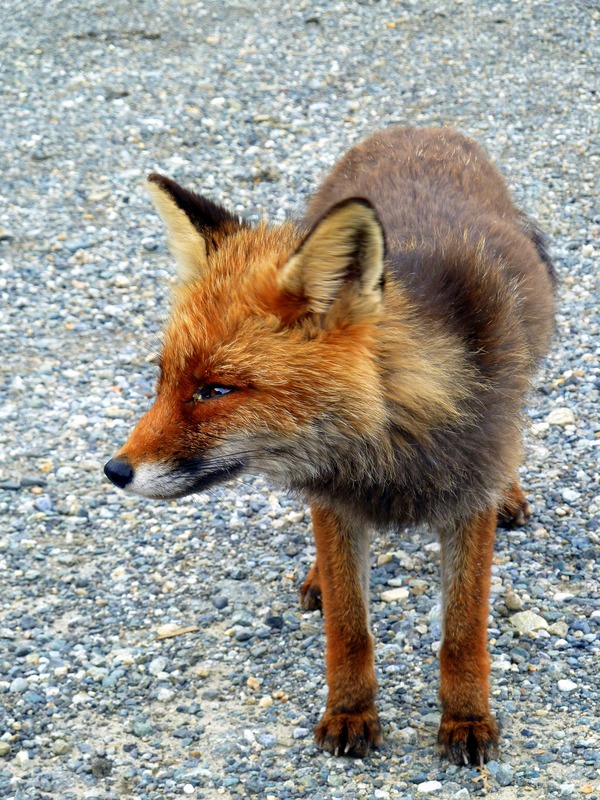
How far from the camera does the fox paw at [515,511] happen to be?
5684 mm

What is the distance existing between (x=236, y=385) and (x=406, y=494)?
92cm

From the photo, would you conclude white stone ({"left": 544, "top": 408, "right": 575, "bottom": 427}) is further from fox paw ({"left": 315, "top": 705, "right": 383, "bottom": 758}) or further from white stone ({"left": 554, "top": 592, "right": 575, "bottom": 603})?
fox paw ({"left": 315, "top": 705, "right": 383, "bottom": 758})

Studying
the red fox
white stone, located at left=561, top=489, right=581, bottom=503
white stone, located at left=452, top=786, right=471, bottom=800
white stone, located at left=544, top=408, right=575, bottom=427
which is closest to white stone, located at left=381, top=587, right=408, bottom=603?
the red fox

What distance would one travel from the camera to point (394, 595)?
5387mm

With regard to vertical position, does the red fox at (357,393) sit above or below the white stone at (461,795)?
above

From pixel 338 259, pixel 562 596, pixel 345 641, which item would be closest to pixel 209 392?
pixel 338 259

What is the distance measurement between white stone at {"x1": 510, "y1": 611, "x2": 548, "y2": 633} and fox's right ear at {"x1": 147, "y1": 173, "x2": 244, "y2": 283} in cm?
249

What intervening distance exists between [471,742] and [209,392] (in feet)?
6.44

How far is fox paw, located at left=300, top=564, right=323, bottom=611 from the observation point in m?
5.33

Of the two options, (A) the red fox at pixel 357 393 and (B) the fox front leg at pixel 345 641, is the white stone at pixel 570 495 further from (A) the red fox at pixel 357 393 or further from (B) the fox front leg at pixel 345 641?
(B) the fox front leg at pixel 345 641

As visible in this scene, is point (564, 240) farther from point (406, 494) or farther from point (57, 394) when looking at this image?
point (406, 494)

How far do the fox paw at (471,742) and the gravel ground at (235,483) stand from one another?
0.07 metres

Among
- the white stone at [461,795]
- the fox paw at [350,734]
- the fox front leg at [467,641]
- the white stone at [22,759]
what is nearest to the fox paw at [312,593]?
the fox paw at [350,734]

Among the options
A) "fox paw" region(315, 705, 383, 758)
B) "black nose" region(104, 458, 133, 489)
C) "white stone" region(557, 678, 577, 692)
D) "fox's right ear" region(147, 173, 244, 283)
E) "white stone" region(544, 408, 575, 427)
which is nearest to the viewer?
"black nose" region(104, 458, 133, 489)
